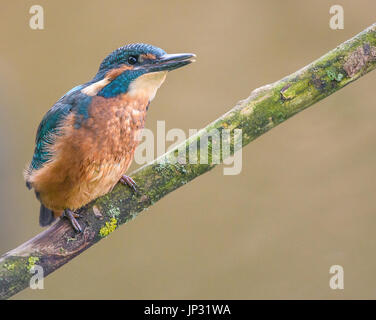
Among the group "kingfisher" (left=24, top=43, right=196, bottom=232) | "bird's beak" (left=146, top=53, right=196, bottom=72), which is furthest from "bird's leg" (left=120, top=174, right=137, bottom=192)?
"bird's beak" (left=146, top=53, right=196, bottom=72)

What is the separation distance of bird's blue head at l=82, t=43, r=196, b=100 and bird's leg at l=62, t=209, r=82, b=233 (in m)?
0.40

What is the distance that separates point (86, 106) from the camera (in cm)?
177

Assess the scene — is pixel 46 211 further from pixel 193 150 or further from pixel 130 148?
pixel 193 150

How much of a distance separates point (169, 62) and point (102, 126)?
0.31 m

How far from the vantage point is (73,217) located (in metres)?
1.75

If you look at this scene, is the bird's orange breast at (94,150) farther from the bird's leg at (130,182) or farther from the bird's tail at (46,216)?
the bird's tail at (46,216)

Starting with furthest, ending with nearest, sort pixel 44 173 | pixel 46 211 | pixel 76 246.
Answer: pixel 46 211, pixel 44 173, pixel 76 246

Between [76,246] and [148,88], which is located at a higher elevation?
[148,88]

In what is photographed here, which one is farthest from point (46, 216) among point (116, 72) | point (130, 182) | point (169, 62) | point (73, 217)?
point (169, 62)

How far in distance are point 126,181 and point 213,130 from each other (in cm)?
35

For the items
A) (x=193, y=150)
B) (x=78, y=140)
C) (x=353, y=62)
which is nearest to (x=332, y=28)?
(x=353, y=62)

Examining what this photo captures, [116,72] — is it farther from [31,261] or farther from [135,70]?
[31,261]

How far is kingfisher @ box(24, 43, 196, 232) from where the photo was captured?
68.4 inches

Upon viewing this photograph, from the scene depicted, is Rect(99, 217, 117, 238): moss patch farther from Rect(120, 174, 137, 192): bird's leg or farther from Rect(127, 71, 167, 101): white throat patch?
Rect(127, 71, 167, 101): white throat patch
